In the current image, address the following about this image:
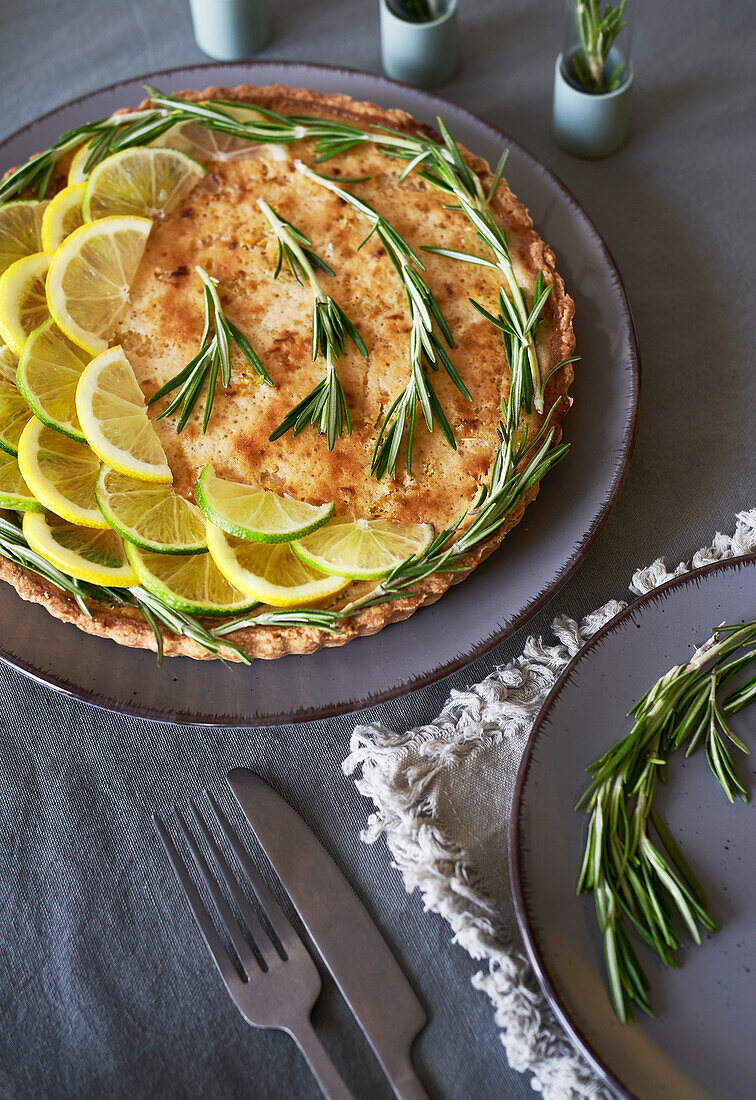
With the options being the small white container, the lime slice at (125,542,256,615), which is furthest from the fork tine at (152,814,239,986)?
the small white container

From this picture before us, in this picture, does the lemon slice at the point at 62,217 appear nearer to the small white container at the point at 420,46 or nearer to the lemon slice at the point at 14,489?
the lemon slice at the point at 14,489

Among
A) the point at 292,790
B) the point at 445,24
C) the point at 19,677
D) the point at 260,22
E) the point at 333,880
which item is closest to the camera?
the point at 333,880

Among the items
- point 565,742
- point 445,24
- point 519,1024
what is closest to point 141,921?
point 519,1024

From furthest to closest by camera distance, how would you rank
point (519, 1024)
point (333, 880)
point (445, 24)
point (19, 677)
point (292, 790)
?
point (445, 24) < point (19, 677) < point (292, 790) < point (333, 880) < point (519, 1024)

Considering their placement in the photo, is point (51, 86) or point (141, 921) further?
point (51, 86)

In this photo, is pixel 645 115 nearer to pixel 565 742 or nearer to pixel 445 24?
pixel 445 24

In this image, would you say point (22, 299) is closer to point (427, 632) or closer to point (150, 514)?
point (150, 514)

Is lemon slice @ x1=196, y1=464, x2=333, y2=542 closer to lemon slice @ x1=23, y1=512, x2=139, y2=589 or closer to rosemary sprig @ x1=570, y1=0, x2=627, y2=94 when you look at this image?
lemon slice @ x1=23, y1=512, x2=139, y2=589
